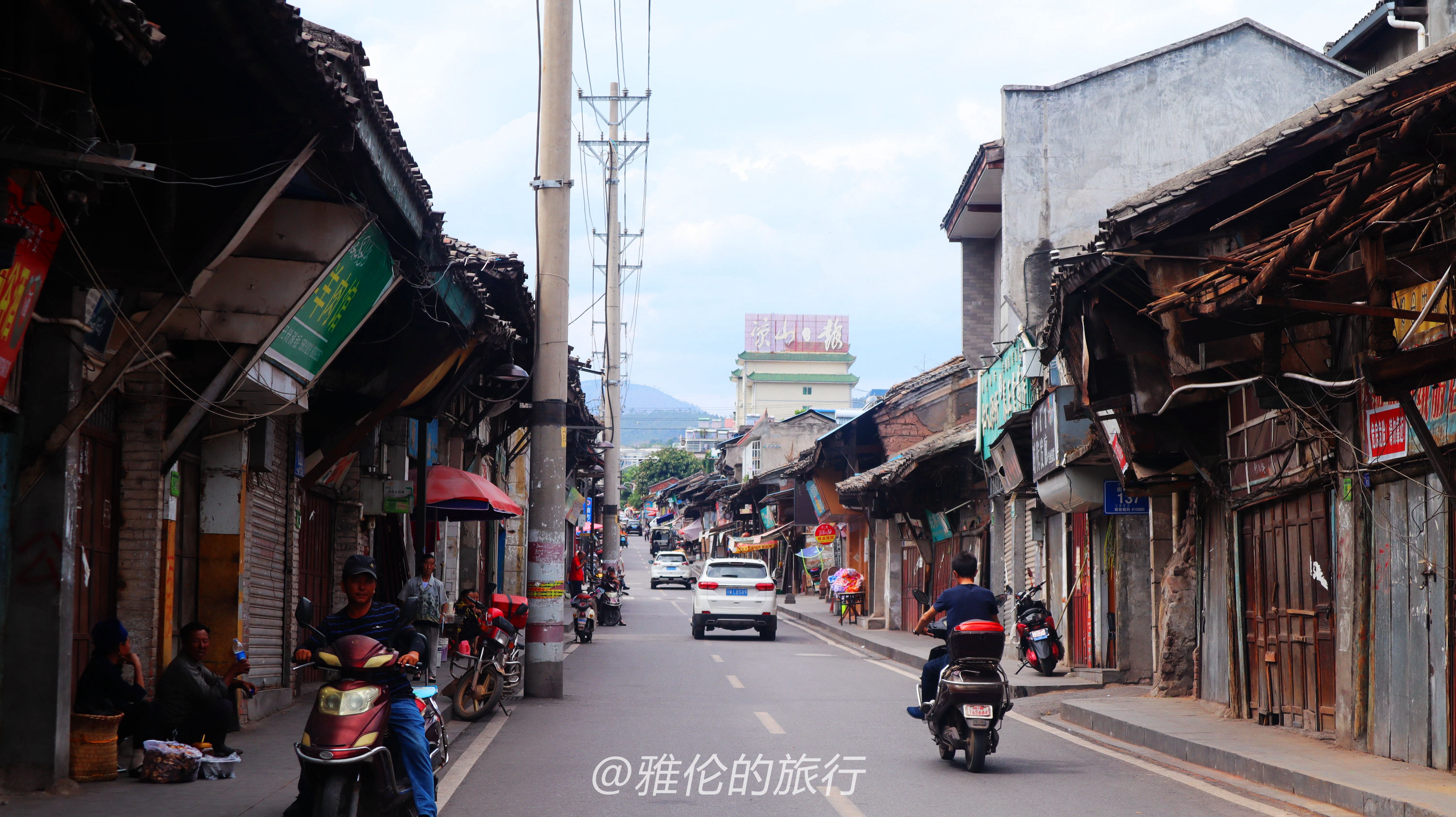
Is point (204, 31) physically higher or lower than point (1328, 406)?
higher

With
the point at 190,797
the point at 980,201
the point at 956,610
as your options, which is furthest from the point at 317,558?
the point at 980,201

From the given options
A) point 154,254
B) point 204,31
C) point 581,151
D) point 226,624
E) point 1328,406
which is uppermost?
point 581,151

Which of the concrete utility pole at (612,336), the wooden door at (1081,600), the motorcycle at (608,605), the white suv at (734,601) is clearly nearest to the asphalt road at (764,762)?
Result: the wooden door at (1081,600)

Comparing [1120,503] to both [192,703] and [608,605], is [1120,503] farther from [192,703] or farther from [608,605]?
[608,605]

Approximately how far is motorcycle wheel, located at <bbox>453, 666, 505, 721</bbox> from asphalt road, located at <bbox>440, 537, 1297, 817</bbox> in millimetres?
301

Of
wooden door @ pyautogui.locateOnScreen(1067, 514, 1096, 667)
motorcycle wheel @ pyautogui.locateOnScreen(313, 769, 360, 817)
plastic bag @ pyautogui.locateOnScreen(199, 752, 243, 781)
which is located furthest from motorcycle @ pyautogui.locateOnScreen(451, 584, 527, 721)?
wooden door @ pyautogui.locateOnScreen(1067, 514, 1096, 667)

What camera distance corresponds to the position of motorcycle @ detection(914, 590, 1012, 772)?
10.6 metres

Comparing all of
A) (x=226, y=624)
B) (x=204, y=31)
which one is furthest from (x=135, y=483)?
(x=204, y=31)

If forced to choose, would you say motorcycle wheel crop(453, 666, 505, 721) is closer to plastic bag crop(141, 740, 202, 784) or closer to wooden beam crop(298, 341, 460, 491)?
wooden beam crop(298, 341, 460, 491)

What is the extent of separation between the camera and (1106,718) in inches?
543

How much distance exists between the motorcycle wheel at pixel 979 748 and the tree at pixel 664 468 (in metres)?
101

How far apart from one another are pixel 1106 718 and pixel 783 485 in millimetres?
47232

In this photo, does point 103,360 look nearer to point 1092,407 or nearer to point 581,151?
point 1092,407

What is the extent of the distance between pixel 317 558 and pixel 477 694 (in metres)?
4.43
